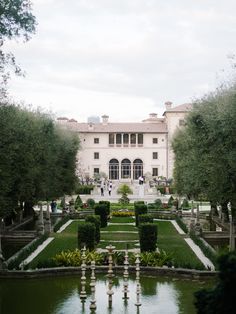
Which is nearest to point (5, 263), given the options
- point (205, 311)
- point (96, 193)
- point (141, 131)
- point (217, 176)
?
point (217, 176)

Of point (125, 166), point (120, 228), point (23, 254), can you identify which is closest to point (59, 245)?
point (23, 254)

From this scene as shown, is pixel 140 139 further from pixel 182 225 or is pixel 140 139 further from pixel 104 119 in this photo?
pixel 182 225

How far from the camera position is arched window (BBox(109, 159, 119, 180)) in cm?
7856

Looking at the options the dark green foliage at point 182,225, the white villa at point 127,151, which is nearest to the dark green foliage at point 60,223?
the dark green foliage at point 182,225

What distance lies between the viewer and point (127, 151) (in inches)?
3076

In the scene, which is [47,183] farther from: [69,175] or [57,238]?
[69,175]

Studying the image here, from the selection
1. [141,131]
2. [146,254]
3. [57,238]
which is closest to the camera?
[146,254]

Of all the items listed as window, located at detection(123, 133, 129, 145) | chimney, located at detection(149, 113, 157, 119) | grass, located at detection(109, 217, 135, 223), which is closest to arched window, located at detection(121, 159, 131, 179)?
window, located at detection(123, 133, 129, 145)

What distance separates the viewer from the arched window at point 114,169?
78.6 metres

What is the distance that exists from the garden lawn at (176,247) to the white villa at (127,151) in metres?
46.3

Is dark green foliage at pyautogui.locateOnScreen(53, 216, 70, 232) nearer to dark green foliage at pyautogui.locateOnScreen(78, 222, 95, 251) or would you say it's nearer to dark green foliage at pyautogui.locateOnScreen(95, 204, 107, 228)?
dark green foliage at pyautogui.locateOnScreen(95, 204, 107, 228)

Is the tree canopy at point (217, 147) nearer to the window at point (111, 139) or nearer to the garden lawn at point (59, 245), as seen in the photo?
the garden lawn at point (59, 245)

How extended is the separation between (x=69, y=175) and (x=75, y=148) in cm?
258

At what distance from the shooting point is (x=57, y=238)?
25.9 m
